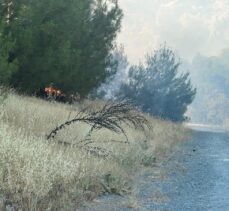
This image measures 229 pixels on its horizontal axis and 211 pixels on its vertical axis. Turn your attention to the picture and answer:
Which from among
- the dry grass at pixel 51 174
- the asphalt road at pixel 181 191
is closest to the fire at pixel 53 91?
the asphalt road at pixel 181 191

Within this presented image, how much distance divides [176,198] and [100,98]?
2654 centimetres

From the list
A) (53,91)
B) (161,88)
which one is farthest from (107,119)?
(161,88)

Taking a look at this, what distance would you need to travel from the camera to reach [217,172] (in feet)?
43.5

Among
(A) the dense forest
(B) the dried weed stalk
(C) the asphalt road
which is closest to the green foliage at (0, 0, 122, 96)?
(A) the dense forest

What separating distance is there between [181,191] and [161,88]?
32.8 meters

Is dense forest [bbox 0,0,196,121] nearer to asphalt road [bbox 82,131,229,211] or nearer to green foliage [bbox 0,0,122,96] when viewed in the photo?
green foliage [bbox 0,0,122,96]

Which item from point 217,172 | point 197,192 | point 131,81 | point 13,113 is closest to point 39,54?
point 13,113

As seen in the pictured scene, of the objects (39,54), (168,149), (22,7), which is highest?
(22,7)

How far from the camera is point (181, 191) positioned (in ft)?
33.5

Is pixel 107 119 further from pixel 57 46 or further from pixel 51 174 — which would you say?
pixel 57 46

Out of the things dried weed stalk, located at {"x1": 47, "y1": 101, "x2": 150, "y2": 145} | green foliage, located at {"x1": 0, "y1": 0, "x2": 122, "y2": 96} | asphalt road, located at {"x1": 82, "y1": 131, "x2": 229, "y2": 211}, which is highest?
green foliage, located at {"x1": 0, "y1": 0, "x2": 122, "y2": 96}

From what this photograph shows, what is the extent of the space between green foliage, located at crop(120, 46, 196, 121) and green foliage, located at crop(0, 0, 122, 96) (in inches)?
528

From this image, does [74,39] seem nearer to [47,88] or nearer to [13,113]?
[47,88]

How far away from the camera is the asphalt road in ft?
27.9
